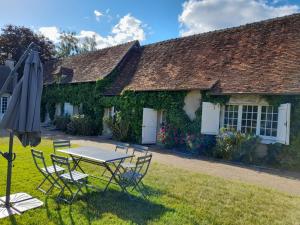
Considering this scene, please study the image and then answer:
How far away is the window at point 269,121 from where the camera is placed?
1087 centimetres

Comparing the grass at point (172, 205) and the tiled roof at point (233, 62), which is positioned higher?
the tiled roof at point (233, 62)

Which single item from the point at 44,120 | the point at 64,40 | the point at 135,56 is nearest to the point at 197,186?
the point at 135,56

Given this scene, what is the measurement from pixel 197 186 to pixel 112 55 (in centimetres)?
1555

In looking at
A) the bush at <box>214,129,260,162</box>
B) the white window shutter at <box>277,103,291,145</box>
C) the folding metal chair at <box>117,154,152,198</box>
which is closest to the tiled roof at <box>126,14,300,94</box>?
the white window shutter at <box>277,103,291,145</box>

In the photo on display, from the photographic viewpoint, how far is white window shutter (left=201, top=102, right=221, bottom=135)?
1197 cm

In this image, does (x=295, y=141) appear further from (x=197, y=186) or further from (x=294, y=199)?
(x=197, y=186)

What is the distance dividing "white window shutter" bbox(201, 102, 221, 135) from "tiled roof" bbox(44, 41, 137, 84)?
8395 millimetres

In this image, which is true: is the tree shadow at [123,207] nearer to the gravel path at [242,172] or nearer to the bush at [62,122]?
the gravel path at [242,172]

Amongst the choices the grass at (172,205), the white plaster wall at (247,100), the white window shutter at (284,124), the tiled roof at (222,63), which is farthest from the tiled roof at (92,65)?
the grass at (172,205)

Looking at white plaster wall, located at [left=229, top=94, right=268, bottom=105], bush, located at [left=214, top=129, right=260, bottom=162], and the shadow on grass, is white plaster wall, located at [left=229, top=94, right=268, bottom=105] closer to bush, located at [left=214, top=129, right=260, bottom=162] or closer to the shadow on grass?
bush, located at [left=214, top=129, right=260, bottom=162]

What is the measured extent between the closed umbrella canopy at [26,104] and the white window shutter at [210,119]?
8.43m

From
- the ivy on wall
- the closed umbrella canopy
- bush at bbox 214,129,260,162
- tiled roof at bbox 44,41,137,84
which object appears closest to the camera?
the closed umbrella canopy

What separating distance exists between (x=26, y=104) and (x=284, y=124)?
28.9ft

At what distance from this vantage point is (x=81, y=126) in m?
17.1
